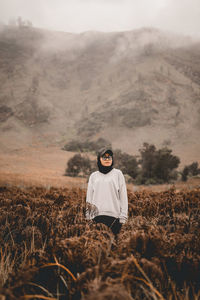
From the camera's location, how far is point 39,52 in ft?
300

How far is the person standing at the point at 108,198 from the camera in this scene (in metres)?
2.88

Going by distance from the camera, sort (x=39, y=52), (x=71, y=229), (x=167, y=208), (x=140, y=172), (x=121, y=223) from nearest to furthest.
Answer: (x=71, y=229), (x=121, y=223), (x=167, y=208), (x=140, y=172), (x=39, y=52)

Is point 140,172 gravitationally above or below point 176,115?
below

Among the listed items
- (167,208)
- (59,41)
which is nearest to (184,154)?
(167,208)

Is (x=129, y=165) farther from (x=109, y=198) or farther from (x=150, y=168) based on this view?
(x=109, y=198)

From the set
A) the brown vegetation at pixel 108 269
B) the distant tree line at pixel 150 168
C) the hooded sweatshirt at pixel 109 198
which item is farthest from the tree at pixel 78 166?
the brown vegetation at pixel 108 269

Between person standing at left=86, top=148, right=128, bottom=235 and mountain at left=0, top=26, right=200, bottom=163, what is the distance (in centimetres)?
3483

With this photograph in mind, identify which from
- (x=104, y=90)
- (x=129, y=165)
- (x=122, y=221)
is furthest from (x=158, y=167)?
(x=104, y=90)

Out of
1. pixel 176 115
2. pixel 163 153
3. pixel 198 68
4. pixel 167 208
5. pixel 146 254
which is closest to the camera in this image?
pixel 146 254

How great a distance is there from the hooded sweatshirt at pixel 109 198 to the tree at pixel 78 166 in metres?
15.0

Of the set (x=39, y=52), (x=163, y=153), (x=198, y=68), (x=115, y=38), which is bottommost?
(x=163, y=153)

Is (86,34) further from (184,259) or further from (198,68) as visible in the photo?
(184,259)

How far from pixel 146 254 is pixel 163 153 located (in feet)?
47.2

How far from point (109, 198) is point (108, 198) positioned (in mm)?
14
